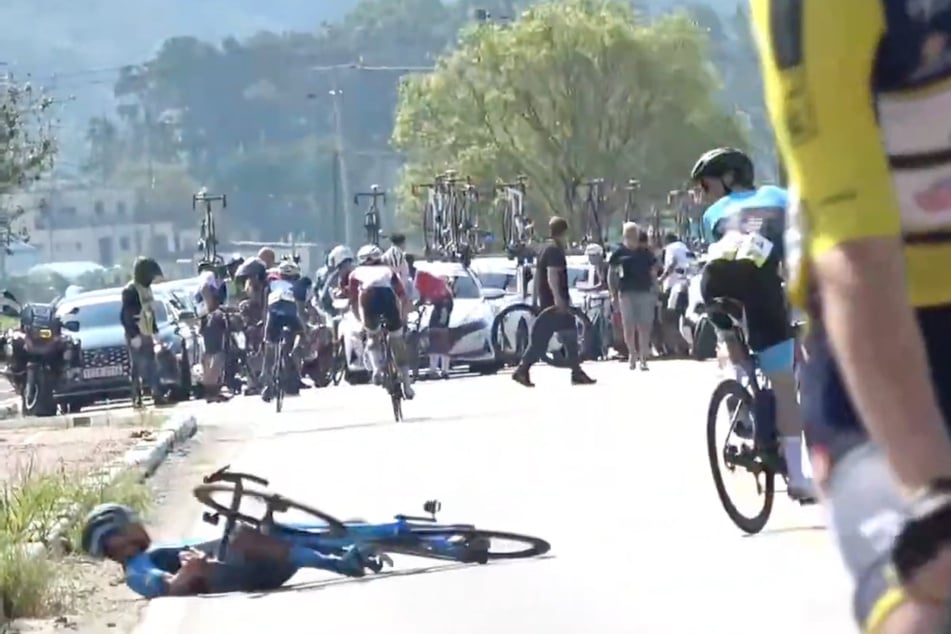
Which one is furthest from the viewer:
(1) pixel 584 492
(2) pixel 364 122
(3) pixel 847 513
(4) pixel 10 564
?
(2) pixel 364 122

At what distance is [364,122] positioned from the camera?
17275cm

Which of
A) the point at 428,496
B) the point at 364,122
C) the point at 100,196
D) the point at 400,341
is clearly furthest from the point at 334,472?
the point at 364,122

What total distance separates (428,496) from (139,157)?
16070cm

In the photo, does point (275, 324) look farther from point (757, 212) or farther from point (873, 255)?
point (873, 255)

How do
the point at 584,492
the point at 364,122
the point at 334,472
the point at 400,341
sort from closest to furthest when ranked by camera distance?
the point at 584,492 < the point at 334,472 < the point at 400,341 < the point at 364,122

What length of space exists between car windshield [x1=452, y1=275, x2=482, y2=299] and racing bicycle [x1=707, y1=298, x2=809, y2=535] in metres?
23.3

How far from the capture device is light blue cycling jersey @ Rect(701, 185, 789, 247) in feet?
33.3

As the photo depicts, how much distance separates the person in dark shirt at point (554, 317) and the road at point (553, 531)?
423cm

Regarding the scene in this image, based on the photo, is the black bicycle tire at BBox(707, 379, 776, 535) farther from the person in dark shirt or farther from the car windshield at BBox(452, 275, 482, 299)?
the car windshield at BBox(452, 275, 482, 299)

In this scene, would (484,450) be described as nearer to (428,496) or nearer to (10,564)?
(428,496)

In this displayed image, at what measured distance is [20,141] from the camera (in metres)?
33.5

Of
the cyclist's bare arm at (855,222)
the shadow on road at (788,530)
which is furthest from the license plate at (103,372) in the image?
the cyclist's bare arm at (855,222)

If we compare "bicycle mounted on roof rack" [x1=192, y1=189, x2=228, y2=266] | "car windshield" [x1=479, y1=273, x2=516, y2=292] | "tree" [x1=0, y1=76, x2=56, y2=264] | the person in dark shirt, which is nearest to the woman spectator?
the person in dark shirt

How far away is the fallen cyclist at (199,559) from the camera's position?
10172 millimetres
